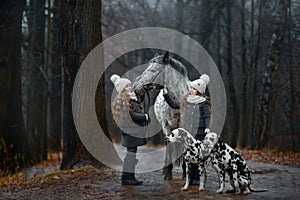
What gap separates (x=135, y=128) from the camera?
904 cm

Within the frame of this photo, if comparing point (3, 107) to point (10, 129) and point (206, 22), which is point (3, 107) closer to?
point (10, 129)

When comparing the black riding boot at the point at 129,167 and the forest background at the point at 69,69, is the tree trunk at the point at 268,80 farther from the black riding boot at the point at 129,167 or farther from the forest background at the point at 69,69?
the black riding boot at the point at 129,167

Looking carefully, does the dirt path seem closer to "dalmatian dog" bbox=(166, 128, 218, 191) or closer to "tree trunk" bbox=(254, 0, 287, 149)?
"dalmatian dog" bbox=(166, 128, 218, 191)

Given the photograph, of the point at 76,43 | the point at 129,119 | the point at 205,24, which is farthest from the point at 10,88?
the point at 205,24

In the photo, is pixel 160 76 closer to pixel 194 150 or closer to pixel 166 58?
pixel 166 58

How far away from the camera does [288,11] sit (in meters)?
18.5

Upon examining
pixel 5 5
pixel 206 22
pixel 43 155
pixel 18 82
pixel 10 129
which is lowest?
pixel 43 155

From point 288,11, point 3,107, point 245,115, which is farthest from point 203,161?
point 245,115

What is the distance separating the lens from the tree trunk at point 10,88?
13.1 m

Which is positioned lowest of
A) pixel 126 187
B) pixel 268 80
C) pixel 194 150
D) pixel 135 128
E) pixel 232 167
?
pixel 126 187

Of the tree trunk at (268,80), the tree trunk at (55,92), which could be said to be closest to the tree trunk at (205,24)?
the tree trunk at (268,80)

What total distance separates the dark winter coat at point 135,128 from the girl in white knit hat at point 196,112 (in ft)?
1.91

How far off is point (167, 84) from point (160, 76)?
223 millimetres

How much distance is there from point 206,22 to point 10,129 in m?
14.2
